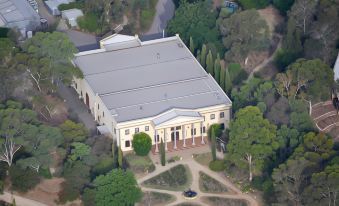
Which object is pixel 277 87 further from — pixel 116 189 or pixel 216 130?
pixel 116 189

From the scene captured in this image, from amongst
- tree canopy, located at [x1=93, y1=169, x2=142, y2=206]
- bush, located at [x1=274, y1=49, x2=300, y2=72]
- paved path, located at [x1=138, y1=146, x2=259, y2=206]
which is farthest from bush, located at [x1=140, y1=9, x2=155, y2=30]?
tree canopy, located at [x1=93, y1=169, x2=142, y2=206]

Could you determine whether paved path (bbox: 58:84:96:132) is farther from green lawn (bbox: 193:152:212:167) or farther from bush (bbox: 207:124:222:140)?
bush (bbox: 207:124:222:140)

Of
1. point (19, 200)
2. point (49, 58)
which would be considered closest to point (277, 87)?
point (49, 58)

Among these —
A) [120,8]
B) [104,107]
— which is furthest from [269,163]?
[120,8]

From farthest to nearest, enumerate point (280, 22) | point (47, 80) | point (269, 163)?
point (280, 22)
point (47, 80)
point (269, 163)

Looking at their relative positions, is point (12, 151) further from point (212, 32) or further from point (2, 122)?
point (212, 32)

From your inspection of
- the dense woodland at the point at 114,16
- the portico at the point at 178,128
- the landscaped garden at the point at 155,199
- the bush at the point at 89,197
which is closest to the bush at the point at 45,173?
the bush at the point at 89,197
